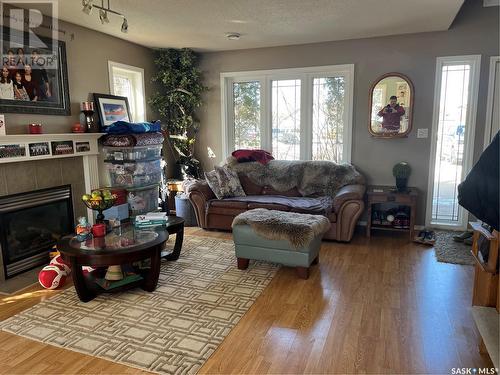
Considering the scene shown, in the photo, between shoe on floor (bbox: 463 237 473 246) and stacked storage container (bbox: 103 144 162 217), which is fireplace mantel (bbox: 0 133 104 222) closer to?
stacked storage container (bbox: 103 144 162 217)

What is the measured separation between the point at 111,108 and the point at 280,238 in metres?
2.77

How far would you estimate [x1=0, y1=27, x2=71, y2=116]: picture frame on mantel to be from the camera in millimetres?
3273

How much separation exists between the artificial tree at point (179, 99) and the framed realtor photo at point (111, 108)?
0.58 meters

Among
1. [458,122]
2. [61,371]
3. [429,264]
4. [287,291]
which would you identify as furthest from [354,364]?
[458,122]

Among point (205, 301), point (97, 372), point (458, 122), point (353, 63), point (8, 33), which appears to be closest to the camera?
point (97, 372)

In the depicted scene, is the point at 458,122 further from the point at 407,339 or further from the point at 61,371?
the point at 61,371

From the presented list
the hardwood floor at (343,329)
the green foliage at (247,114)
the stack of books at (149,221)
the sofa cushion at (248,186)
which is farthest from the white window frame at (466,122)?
the stack of books at (149,221)

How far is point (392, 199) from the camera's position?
4301mm

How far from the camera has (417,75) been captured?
14.8 ft

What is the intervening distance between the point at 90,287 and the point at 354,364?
82.1 inches

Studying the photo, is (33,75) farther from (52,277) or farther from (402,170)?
(402,170)

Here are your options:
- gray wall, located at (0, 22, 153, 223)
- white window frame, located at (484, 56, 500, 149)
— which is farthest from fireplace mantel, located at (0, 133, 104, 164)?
white window frame, located at (484, 56, 500, 149)

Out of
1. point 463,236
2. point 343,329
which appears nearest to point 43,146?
point 343,329

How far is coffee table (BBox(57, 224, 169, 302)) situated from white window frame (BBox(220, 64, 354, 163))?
2694mm
